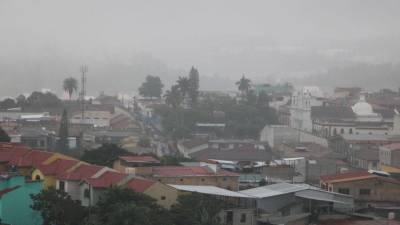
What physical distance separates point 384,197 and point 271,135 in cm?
1168

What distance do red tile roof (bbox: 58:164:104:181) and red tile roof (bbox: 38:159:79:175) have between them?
0.22m

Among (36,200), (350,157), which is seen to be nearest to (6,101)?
(350,157)

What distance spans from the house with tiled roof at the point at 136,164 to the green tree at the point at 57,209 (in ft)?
10.8

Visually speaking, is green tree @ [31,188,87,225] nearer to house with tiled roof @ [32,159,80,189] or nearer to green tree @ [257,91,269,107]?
house with tiled roof @ [32,159,80,189]

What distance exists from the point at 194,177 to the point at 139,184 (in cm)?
218

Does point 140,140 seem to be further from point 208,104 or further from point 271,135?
point 208,104

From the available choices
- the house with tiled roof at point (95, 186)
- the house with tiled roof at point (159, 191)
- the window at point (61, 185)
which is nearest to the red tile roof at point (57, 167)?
the window at point (61, 185)

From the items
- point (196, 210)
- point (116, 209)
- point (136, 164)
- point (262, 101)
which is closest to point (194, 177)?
point (136, 164)

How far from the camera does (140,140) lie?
2414 centimetres

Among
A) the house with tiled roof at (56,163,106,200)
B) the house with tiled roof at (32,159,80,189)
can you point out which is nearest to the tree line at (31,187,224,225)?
the house with tiled roof at (56,163,106,200)

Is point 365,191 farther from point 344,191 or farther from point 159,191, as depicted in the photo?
point 159,191

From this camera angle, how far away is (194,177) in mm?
14516

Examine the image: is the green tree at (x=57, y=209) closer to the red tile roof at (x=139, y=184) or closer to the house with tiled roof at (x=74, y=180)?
the red tile roof at (x=139, y=184)

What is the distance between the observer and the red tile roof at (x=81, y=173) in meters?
12.9
